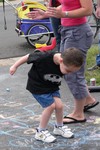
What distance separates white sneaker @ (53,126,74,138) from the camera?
14.5 feet

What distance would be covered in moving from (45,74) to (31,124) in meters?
0.77

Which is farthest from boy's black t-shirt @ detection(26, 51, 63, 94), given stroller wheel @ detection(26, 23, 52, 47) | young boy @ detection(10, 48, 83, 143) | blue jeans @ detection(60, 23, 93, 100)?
stroller wheel @ detection(26, 23, 52, 47)

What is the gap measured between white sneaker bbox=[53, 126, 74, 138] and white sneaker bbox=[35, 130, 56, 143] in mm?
127

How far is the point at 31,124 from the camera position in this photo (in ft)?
15.8

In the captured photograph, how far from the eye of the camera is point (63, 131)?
446cm

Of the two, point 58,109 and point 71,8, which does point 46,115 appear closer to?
point 58,109

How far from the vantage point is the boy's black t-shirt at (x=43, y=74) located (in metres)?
4.24

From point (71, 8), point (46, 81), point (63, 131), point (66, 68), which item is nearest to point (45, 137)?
point (63, 131)

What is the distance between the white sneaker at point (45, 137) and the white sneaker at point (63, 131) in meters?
0.13

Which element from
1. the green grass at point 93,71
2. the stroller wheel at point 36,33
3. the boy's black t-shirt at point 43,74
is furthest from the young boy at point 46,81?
the stroller wheel at point 36,33

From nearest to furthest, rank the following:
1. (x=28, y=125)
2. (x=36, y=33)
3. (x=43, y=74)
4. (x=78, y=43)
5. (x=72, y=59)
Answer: (x=72, y=59), (x=43, y=74), (x=78, y=43), (x=28, y=125), (x=36, y=33)

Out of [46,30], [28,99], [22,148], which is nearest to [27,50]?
[46,30]

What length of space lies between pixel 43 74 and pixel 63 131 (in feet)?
2.05

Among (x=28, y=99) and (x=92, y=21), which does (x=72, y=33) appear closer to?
(x=28, y=99)
